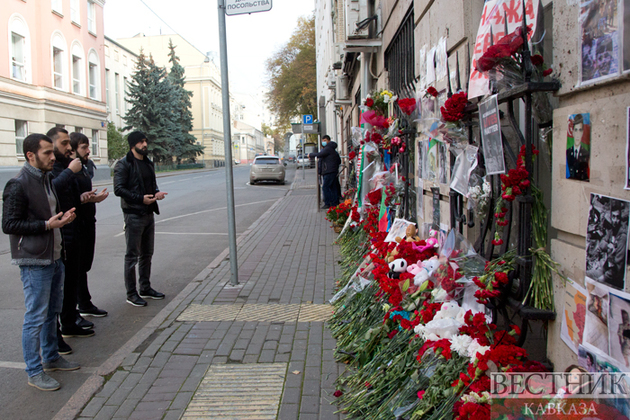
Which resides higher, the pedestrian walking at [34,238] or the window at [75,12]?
the window at [75,12]

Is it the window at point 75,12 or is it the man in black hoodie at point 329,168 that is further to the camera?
the window at point 75,12

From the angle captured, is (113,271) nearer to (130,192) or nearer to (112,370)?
(130,192)

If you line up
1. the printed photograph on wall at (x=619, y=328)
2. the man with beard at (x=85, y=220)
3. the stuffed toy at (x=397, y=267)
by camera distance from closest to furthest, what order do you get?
the printed photograph on wall at (x=619, y=328)
the stuffed toy at (x=397, y=267)
the man with beard at (x=85, y=220)

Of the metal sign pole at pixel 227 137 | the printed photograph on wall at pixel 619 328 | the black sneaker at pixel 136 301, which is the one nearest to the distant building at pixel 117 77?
the metal sign pole at pixel 227 137

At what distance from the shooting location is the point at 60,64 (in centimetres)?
2889

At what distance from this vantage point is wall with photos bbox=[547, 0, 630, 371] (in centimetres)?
178

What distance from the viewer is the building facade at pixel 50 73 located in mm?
24000

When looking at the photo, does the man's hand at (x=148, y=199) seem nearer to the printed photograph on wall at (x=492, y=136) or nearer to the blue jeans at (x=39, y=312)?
the blue jeans at (x=39, y=312)

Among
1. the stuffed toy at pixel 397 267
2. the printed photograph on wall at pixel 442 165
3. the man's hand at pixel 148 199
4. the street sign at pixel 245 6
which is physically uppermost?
the street sign at pixel 245 6

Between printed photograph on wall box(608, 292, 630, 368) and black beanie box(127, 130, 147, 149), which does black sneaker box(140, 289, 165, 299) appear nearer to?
black beanie box(127, 130, 147, 149)

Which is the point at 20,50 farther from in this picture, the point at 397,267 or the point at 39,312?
the point at 397,267

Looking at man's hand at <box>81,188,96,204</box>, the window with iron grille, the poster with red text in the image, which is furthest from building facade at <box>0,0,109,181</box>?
the poster with red text

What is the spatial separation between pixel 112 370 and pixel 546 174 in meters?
3.38

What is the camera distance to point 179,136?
169 ft
